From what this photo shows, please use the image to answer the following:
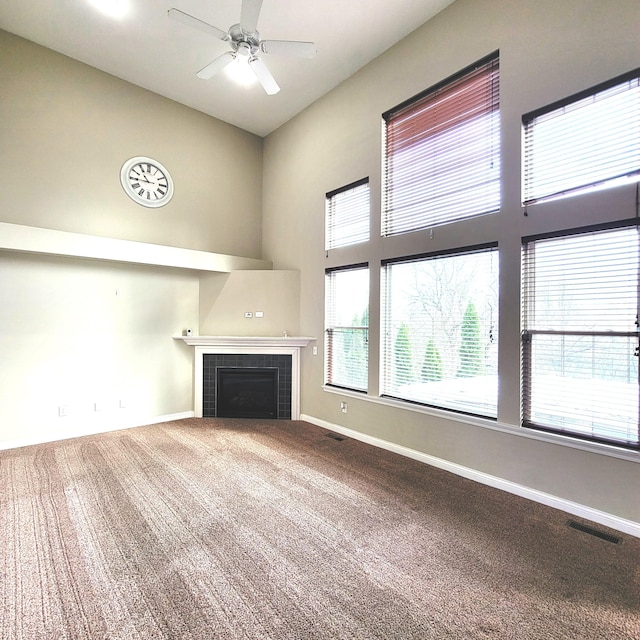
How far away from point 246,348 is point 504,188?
12.7 ft

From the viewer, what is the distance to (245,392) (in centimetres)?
552

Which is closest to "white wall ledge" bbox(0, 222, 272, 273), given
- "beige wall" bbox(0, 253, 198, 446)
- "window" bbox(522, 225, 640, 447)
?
"beige wall" bbox(0, 253, 198, 446)

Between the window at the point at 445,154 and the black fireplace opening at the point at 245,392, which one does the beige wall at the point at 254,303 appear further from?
the window at the point at 445,154

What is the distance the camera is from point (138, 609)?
5.93ft

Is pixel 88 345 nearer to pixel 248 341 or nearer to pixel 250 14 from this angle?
pixel 248 341

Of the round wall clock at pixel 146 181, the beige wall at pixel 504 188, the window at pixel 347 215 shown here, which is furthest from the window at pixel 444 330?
the round wall clock at pixel 146 181

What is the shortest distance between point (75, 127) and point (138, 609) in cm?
509

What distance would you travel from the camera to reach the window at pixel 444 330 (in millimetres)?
3320

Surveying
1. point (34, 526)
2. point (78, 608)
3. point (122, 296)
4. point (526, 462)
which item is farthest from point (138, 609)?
point (122, 296)

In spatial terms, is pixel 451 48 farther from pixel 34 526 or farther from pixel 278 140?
pixel 34 526

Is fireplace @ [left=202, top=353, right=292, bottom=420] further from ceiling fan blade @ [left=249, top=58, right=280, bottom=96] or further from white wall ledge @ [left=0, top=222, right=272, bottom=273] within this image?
ceiling fan blade @ [left=249, top=58, right=280, bottom=96]

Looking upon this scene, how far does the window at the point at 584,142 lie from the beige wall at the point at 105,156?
437 centimetres

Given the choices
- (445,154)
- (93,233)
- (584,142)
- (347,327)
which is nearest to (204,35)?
(93,233)

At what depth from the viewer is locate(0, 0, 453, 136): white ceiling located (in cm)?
362
